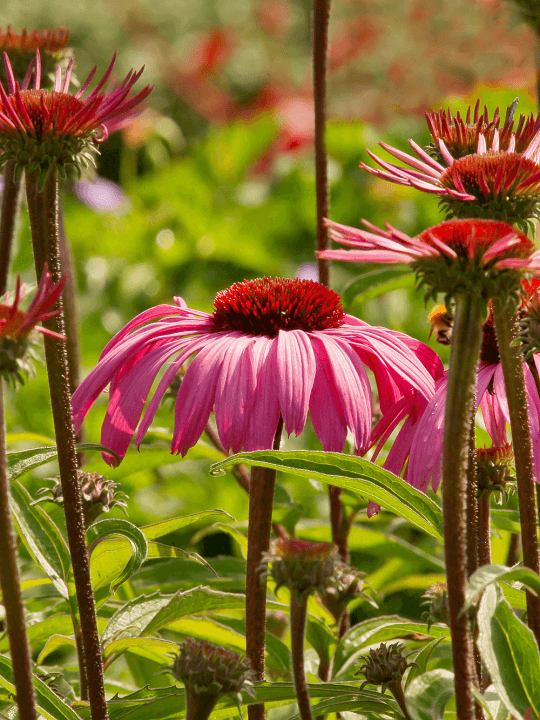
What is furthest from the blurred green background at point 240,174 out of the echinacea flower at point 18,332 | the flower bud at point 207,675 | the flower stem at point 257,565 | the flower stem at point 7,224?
the echinacea flower at point 18,332

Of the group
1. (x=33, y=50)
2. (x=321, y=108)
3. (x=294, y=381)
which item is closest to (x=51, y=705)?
(x=294, y=381)

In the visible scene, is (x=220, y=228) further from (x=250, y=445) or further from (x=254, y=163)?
(x=250, y=445)

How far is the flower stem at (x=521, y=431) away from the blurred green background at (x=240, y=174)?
14.7 inches

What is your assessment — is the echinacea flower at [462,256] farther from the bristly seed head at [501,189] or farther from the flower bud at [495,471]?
the flower bud at [495,471]

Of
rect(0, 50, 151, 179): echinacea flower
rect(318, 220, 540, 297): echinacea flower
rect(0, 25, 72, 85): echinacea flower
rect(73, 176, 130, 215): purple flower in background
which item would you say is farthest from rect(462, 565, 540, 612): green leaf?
rect(73, 176, 130, 215): purple flower in background

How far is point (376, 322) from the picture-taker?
1.94 meters

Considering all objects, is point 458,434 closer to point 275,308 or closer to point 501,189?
point 501,189

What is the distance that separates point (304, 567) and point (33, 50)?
2.33ft

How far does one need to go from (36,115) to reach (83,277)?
175 centimetres

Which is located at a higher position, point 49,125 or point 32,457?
point 49,125

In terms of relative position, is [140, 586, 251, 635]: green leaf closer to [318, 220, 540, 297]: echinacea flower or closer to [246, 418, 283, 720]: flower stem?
[246, 418, 283, 720]: flower stem

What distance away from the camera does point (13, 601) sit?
1.35 feet

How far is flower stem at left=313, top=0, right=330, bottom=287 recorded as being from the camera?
83 cm

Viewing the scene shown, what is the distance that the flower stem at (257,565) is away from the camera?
574mm
